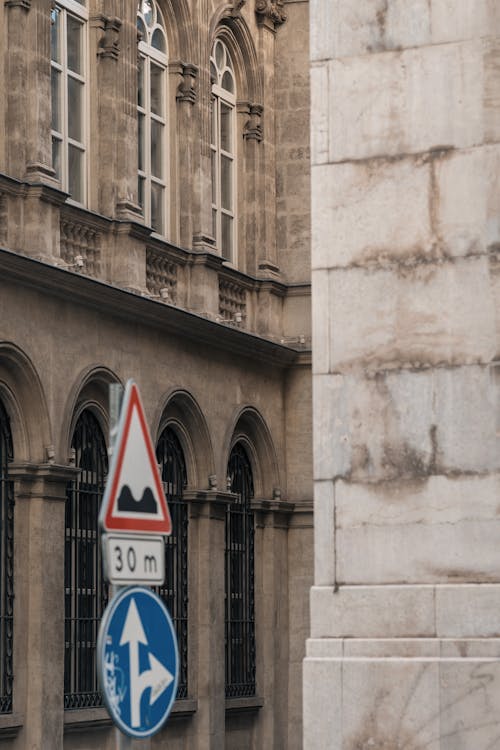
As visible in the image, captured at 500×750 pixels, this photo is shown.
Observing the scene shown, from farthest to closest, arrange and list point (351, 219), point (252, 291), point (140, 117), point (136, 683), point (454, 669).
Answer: point (252, 291) → point (140, 117) → point (351, 219) → point (454, 669) → point (136, 683)

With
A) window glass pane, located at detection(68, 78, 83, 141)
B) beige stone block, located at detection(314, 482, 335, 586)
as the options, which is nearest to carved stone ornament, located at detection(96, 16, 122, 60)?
window glass pane, located at detection(68, 78, 83, 141)

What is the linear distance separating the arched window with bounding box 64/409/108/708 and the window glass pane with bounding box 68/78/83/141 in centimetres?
334

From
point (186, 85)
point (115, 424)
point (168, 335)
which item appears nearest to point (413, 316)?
point (115, 424)

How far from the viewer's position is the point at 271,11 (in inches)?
1208

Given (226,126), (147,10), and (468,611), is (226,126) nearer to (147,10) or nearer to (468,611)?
(147,10)

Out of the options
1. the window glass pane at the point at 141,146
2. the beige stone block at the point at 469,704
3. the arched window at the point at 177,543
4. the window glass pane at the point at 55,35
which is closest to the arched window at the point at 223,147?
the window glass pane at the point at 141,146

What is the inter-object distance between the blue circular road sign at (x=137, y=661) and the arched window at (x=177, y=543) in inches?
701

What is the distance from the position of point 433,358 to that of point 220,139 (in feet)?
57.8

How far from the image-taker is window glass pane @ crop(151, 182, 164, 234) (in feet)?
87.7

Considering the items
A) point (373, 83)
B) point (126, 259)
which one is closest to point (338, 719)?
point (373, 83)

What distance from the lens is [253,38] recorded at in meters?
30.1

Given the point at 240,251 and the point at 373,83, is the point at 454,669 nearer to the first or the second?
the point at 373,83

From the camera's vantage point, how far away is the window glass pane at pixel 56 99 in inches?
953

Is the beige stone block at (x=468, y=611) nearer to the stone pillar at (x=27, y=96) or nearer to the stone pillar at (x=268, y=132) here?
the stone pillar at (x=27, y=96)
